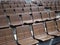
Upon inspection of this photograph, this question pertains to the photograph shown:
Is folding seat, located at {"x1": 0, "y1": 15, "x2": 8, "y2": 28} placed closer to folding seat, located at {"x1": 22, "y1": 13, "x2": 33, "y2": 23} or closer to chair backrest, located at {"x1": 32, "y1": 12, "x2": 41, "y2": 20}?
folding seat, located at {"x1": 22, "y1": 13, "x2": 33, "y2": 23}

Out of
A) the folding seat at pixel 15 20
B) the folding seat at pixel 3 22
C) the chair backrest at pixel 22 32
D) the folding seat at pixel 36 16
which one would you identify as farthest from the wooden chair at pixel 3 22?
the folding seat at pixel 36 16

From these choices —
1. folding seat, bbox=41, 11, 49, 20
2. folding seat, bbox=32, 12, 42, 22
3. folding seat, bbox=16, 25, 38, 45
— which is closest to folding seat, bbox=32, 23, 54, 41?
folding seat, bbox=16, 25, 38, 45

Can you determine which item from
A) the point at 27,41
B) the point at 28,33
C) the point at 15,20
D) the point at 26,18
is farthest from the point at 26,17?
the point at 27,41

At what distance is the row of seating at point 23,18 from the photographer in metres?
1.64

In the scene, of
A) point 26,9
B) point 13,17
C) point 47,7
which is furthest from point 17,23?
point 47,7

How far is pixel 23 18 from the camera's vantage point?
6.19 feet

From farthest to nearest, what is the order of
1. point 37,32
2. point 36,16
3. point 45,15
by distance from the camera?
point 45,15 → point 36,16 → point 37,32

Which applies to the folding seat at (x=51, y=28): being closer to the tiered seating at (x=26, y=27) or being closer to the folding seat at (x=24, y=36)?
the tiered seating at (x=26, y=27)

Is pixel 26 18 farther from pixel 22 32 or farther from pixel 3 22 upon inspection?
pixel 22 32

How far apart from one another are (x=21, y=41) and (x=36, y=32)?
10.7 inches

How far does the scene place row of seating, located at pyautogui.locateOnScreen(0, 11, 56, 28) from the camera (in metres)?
1.64

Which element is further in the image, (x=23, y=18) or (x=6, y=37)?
(x=23, y=18)

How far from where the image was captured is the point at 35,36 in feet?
4.90

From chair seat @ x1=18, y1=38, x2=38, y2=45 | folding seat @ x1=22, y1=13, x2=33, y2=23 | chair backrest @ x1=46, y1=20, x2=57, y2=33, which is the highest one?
folding seat @ x1=22, y1=13, x2=33, y2=23
